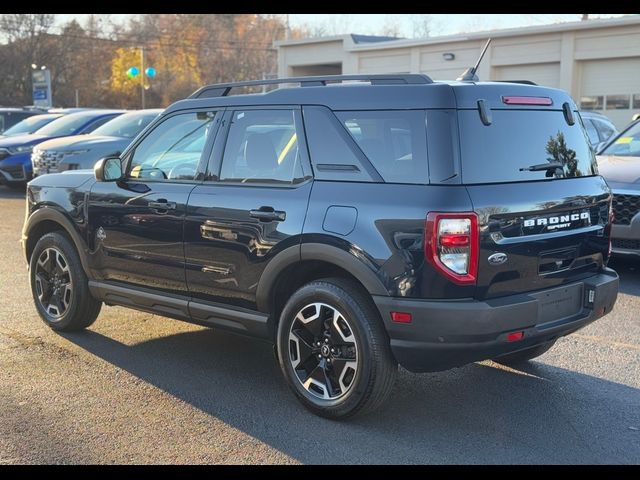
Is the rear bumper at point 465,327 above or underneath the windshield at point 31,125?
underneath

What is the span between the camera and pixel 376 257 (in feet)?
12.7

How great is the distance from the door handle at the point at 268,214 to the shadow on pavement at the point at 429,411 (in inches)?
44.5

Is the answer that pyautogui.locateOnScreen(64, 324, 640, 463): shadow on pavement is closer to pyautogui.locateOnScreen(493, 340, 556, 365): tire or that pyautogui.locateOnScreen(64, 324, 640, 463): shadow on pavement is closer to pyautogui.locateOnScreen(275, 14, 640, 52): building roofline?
pyautogui.locateOnScreen(493, 340, 556, 365): tire

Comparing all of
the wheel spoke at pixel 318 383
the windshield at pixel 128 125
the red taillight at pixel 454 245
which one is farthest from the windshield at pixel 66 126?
the red taillight at pixel 454 245

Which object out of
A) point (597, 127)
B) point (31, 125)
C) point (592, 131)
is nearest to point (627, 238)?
point (592, 131)

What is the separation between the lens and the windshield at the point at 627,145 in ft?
29.1

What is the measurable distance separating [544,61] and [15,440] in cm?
2800

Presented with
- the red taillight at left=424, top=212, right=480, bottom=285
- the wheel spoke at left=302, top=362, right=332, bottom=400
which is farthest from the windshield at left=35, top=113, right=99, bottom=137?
the red taillight at left=424, top=212, right=480, bottom=285

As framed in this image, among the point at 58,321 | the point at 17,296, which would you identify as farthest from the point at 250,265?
the point at 17,296

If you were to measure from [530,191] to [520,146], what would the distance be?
293 mm

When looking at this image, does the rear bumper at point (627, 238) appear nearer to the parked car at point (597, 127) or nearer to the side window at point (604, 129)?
the parked car at point (597, 127)

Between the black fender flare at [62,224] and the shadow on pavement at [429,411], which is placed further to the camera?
the black fender flare at [62,224]

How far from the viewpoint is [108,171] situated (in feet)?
17.6

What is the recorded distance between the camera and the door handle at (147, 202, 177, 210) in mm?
4957
